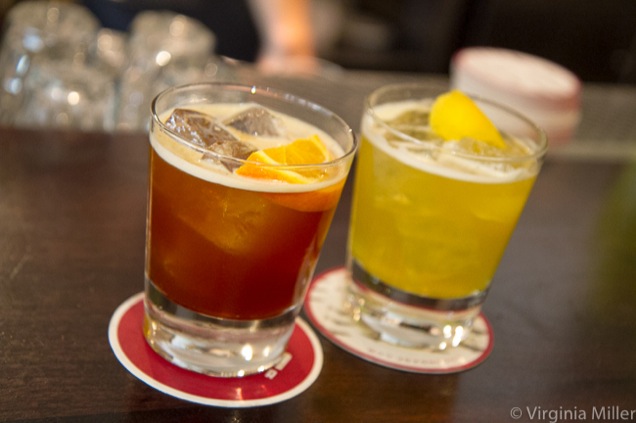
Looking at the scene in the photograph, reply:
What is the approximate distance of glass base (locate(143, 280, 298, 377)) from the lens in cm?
92

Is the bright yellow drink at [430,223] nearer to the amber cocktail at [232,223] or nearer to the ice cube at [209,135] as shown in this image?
the amber cocktail at [232,223]

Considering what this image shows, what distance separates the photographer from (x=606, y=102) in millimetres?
2387

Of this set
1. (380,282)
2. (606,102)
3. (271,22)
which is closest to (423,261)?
(380,282)

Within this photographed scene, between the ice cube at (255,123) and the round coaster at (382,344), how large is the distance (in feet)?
0.90

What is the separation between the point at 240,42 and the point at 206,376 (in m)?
2.90

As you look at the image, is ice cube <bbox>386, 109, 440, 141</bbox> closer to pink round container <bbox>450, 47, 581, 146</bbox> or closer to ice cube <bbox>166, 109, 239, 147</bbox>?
ice cube <bbox>166, 109, 239, 147</bbox>

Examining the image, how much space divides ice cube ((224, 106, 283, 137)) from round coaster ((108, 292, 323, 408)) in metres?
0.26

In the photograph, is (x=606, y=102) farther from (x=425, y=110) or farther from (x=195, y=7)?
(x=195, y=7)

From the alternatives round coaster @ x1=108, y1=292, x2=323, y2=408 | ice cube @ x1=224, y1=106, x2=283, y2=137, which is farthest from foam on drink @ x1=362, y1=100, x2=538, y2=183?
round coaster @ x1=108, y1=292, x2=323, y2=408

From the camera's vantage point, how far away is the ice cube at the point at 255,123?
95cm

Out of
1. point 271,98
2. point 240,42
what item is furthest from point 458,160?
point 240,42

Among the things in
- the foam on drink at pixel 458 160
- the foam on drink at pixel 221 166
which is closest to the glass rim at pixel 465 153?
the foam on drink at pixel 458 160

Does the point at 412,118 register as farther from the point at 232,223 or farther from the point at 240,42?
the point at 240,42

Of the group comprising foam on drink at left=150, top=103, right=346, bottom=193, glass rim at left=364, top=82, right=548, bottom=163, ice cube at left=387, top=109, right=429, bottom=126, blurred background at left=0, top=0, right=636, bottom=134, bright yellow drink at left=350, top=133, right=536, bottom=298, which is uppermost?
foam on drink at left=150, top=103, right=346, bottom=193
